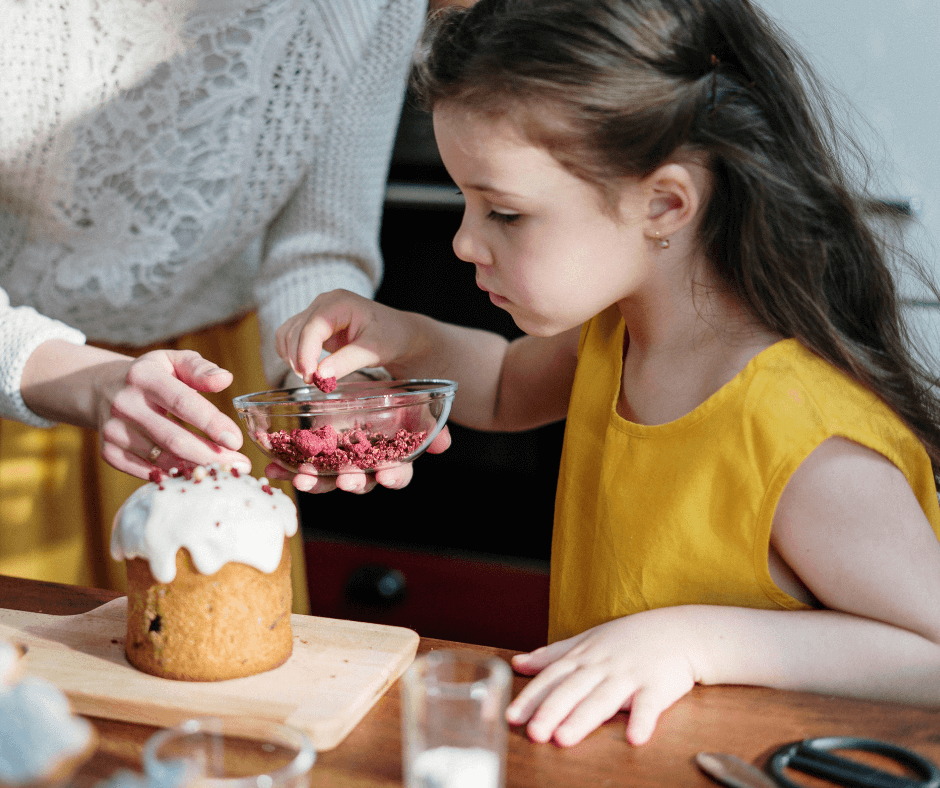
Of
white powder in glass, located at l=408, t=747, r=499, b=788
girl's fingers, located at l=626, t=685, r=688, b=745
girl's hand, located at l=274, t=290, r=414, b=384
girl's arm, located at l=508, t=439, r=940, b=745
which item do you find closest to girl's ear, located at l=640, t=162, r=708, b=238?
girl's arm, located at l=508, t=439, r=940, b=745

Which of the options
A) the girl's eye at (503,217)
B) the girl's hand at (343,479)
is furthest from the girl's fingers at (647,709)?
the girl's eye at (503,217)

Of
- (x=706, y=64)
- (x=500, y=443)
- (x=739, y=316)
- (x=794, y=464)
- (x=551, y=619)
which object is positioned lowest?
(x=500, y=443)

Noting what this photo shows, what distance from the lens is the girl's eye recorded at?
0.91m

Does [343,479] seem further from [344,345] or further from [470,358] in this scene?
[470,358]

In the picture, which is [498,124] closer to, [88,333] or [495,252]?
[495,252]

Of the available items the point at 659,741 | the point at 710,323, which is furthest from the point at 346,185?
the point at 659,741

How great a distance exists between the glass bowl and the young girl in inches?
2.1

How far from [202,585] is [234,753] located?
0.23 metres

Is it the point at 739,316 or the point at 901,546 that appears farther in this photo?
the point at 739,316

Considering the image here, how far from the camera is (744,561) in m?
0.92

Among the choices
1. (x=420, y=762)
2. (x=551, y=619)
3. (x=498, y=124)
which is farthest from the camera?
(x=551, y=619)

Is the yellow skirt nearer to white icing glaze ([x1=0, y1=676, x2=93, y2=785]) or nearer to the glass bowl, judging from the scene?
the glass bowl

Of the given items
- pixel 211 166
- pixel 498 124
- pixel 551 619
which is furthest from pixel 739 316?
pixel 211 166

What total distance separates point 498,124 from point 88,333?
2.62ft
